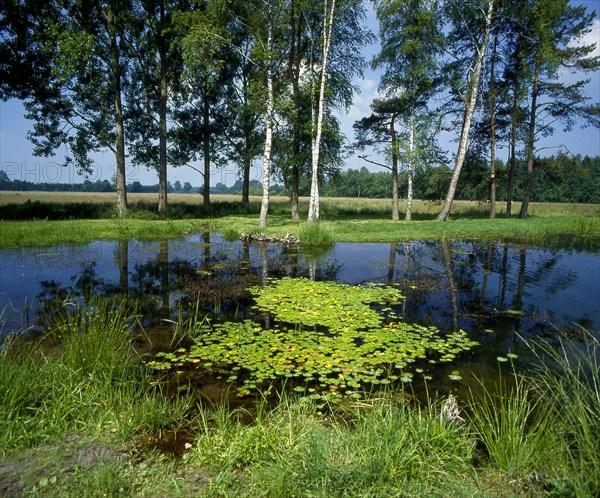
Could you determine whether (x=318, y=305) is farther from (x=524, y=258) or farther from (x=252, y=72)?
(x=252, y=72)

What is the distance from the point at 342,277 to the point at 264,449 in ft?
22.4

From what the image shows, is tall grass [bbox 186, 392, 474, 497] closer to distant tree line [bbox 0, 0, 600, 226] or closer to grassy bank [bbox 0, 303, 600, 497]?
grassy bank [bbox 0, 303, 600, 497]

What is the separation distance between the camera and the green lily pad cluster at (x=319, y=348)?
438cm

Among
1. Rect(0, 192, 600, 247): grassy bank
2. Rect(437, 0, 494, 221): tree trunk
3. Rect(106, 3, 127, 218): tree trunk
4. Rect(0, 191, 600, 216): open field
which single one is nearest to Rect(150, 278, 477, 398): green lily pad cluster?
Rect(0, 192, 600, 247): grassy bank

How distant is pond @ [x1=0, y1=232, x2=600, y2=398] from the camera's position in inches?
238

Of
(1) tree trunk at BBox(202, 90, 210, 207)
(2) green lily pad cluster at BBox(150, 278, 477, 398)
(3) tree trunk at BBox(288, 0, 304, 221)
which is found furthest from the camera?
(1) tree trunk at BBox(202, 90, 210, 207)

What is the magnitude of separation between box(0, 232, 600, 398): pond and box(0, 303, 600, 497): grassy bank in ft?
5.05

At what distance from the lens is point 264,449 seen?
290 cm

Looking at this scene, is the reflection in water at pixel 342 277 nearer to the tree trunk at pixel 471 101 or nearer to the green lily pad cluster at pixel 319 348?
the green lily pad cluster at pixel 319 348

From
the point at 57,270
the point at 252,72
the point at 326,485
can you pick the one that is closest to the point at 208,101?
the point at 252,72

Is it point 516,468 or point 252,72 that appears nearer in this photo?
point 516,468

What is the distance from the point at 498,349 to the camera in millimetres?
A: 5301

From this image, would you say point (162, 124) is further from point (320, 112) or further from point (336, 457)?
point (336, 457)

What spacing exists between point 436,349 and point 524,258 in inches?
346
